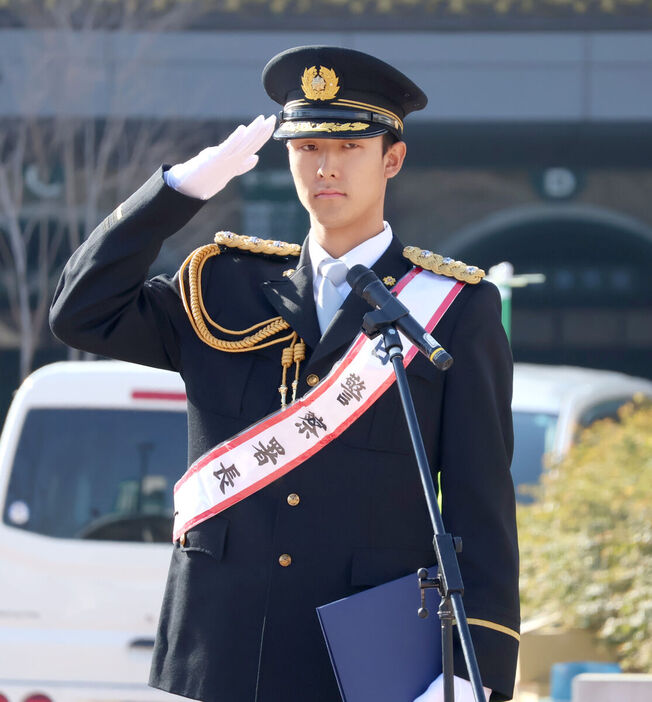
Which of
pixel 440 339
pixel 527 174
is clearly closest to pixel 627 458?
pixel 440 339

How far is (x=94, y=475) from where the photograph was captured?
4.65 m

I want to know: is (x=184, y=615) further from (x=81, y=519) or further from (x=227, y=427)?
(x=81, y=519)

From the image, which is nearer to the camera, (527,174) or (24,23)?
(24,23)

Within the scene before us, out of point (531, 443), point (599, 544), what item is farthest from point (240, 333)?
point (531, 443)

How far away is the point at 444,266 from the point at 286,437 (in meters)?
0.46

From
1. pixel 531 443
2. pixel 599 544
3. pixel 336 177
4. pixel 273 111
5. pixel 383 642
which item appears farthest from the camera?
pixel 273 111

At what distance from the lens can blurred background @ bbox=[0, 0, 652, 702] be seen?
43.7ft

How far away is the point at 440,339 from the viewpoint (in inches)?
105

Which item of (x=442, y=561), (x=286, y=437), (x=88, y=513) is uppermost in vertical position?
(x=88, y=513)

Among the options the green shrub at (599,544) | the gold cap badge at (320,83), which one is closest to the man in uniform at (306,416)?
the gold cap badge at (320,83)

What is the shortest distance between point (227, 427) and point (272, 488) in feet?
0.46

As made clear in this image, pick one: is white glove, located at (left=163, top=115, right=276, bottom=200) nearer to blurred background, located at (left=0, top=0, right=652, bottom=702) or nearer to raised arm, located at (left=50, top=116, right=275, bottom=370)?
raised arm, located at (left=50, top=116, right=275, bottom=370)

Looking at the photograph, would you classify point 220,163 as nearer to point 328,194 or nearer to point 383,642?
point 328,194

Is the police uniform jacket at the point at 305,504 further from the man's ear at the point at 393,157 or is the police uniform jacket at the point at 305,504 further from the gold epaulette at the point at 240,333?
the man's ear at the point at 393,157
